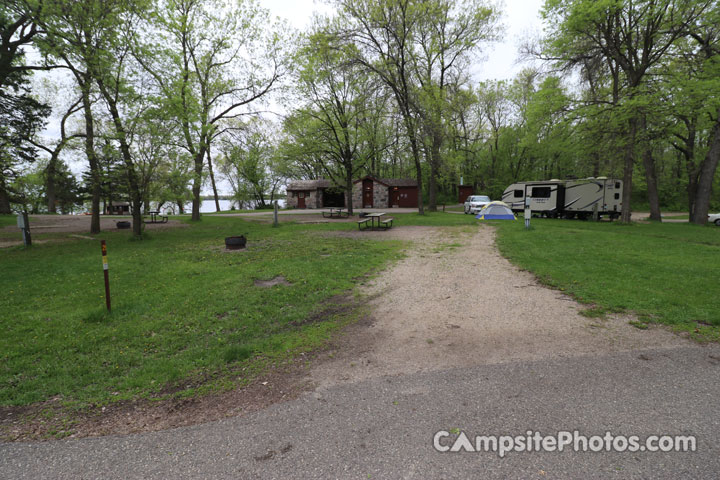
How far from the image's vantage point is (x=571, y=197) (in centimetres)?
2217

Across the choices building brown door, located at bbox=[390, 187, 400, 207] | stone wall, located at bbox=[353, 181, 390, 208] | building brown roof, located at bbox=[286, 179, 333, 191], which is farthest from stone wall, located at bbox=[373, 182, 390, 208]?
building brown roof, located at bbox=[286, 179, 333, 191]

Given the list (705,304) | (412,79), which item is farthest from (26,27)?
(705,304)

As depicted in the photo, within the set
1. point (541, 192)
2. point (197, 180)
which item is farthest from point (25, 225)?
point (541, 192)

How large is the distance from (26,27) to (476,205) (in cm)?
2848

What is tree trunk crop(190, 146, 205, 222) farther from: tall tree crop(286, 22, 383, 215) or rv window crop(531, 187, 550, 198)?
rv window crop(531, 187, 550, 198)

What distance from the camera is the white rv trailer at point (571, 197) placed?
20750 millimetres

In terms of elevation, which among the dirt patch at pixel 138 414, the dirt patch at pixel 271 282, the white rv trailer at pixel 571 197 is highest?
the white rv trailer at pixel 571 197

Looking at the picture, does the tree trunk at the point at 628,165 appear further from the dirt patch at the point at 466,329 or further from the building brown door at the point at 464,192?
the building brown door at the point at 464,192

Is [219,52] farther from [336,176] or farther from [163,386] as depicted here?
[163,386]

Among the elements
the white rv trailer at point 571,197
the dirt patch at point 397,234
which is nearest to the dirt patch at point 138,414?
the dirt patch at point 397,234

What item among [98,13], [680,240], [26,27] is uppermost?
[26,27]

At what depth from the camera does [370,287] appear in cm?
676

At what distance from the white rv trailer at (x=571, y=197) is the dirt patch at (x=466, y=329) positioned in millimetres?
18336

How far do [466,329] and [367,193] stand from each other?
3692 cm
